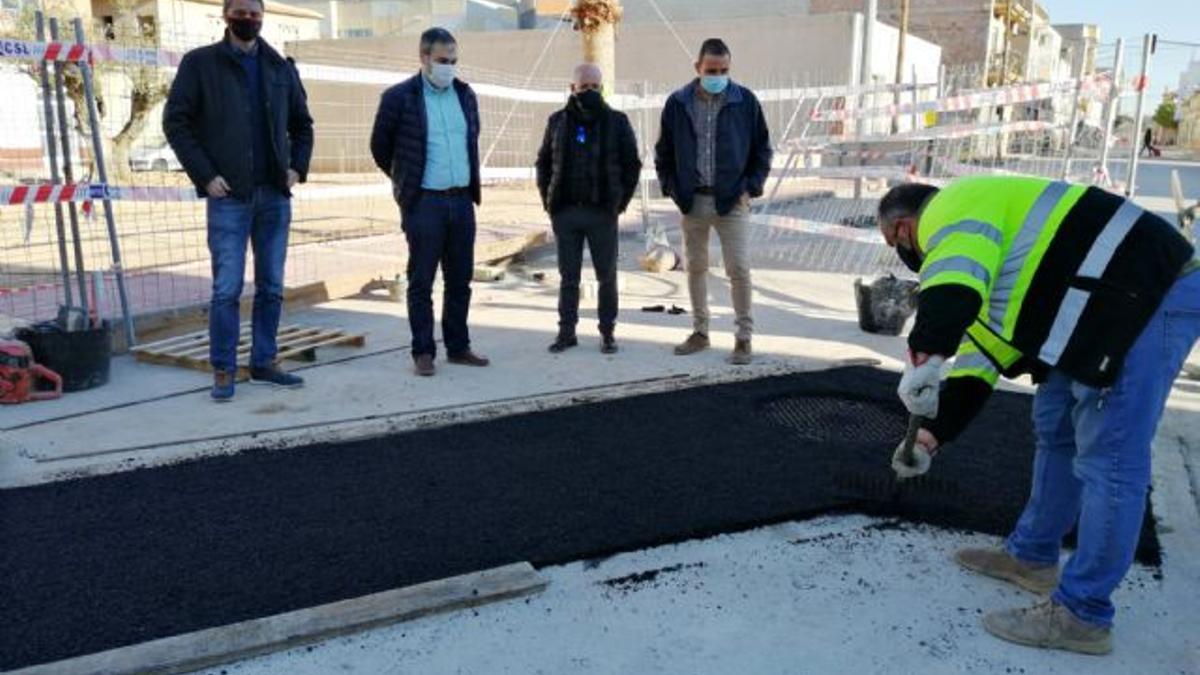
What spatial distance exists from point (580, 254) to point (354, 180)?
13293 millimetres

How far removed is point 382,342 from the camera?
6383mm

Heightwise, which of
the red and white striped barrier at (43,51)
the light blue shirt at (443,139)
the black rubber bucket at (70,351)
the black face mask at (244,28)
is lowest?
the black rubber bucket at (70,351)

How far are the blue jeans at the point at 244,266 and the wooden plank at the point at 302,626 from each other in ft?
8.65

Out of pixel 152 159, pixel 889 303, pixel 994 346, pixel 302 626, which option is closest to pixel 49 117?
pixel 302 626

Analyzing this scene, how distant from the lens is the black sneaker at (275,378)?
5238 millimetres

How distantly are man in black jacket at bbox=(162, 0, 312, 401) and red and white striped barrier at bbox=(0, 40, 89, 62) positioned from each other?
840mm

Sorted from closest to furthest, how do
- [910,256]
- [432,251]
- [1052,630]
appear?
[1052,630]
[910,256]
[432,251]

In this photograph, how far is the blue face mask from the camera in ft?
18.7

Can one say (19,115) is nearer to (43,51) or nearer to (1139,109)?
(43,51)

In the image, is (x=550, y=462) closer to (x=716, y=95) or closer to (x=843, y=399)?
(x=843, y=399)

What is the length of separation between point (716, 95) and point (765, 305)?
246cm

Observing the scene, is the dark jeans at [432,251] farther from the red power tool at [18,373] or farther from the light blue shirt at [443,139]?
the red power tool at [18,373]

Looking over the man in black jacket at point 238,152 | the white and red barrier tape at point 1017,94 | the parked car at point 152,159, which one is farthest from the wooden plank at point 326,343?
the parked car at point 152,159

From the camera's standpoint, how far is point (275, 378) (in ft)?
17.2
